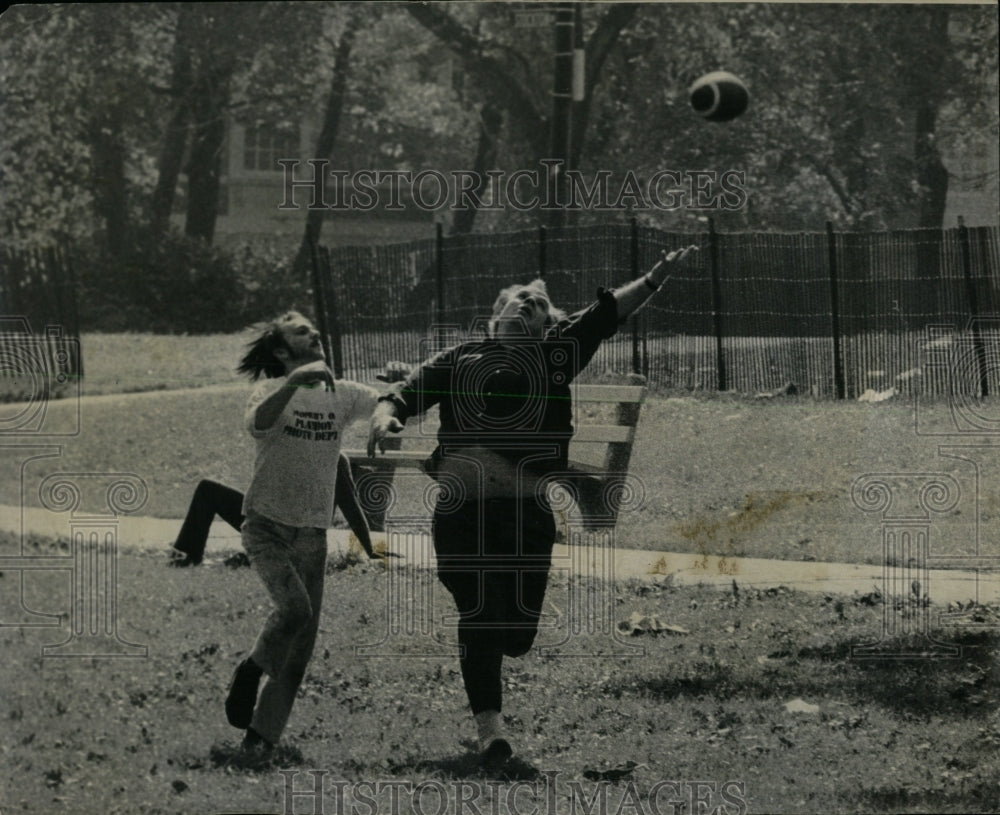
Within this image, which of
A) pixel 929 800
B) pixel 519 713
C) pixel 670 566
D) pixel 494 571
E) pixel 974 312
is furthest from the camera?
pixel 974 312

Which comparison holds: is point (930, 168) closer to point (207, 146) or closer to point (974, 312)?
point (974, 312)

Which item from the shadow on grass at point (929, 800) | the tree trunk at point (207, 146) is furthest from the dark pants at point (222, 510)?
the shadow on grass at point (929, 800)

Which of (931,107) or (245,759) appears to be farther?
(931,107)

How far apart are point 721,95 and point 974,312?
4.77 feet

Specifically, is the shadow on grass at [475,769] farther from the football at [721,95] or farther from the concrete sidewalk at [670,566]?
the football at [721,95]

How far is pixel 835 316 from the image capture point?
6461 mm

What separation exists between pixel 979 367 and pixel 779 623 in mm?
1386

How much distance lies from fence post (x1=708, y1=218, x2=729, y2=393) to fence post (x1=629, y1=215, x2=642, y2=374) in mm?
302

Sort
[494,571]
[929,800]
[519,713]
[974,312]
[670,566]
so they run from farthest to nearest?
[974,312] → [670,566] → [494,571] → [519,713] → [929,800]

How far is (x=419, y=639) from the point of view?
Answer: 6297mm

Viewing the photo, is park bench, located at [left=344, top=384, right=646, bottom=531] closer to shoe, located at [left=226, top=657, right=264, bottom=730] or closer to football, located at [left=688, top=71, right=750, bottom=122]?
shoe, located at [left=226, top=657, right=264, bottom=730]

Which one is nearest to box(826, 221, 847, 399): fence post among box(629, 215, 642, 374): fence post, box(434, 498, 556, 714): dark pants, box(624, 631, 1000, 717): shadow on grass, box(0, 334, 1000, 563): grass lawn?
box(0, 334, 1000, 563): grass lawn

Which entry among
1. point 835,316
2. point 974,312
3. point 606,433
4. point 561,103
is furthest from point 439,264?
point 974,312

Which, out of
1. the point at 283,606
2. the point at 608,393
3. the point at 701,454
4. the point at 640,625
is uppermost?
the point at 608,393
